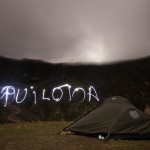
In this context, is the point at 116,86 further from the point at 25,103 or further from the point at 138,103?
the point at 25,103

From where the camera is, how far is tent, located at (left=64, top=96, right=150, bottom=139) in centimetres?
1061

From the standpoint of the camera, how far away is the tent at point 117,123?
34.8ft

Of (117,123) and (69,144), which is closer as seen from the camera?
(69,144)

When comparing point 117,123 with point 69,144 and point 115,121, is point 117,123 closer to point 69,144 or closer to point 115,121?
point 115,121

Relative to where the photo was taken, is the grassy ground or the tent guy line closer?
the grassy ground

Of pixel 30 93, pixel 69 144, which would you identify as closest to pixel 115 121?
pixel 69 144

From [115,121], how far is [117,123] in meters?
0.10

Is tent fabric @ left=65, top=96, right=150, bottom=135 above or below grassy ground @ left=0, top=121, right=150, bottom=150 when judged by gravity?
above

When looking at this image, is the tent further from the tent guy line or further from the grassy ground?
the tent guy line

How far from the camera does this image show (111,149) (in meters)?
8.88

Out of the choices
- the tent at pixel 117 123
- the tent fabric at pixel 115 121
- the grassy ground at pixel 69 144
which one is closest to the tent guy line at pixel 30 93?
the tent fabric at pixel 115 121

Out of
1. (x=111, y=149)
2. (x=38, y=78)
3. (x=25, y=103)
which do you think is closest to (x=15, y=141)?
(x=111, y=149)

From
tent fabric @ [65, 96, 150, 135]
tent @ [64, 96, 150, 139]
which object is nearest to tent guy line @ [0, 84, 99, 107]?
tent fabric @ [65, 96, 150, 135]

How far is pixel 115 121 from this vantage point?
10.7 meters
